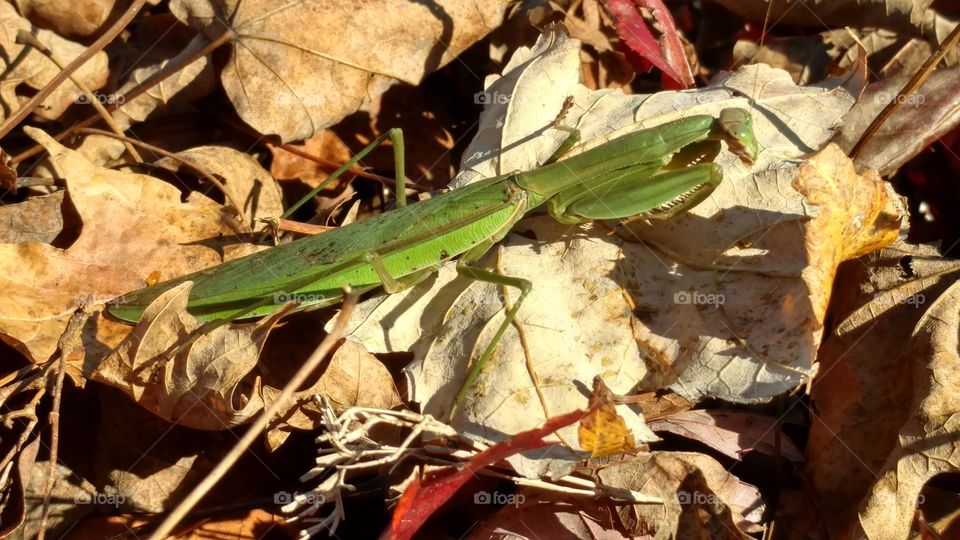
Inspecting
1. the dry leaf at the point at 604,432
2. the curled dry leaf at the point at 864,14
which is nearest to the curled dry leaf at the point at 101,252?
the dry leaf at the point at 604,432

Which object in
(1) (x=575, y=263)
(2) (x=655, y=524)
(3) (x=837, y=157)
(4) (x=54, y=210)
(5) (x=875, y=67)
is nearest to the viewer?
(2) (x=655, y=524)

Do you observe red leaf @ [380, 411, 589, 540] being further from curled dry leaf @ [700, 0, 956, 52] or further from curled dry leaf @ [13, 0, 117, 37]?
curled dry leaf @ [13, 0, 117, 37]

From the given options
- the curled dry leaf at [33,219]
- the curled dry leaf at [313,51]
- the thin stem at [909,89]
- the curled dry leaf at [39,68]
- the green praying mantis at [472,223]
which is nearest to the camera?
the green praying mantis at [472,223]

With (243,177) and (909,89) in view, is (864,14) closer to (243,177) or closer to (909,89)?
(909,89)

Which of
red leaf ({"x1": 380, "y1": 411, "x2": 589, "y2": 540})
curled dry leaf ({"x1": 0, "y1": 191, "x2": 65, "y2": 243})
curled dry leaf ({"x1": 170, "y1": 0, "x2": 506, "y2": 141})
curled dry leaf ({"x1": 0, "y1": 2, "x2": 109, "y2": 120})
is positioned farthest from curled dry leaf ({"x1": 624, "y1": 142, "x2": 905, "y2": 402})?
curled dry leaf ({"x1": 0, "y1": 2, "x2": 109, "y2": 120})

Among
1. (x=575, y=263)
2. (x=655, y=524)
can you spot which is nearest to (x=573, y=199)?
(x=575, y=263)

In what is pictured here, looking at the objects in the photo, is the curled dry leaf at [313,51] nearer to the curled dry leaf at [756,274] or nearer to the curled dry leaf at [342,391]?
the curled dry leaf at [342,391]

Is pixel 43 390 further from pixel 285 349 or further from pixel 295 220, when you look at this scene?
pixel 295 220

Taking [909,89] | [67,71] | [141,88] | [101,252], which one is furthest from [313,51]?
[909,89]
